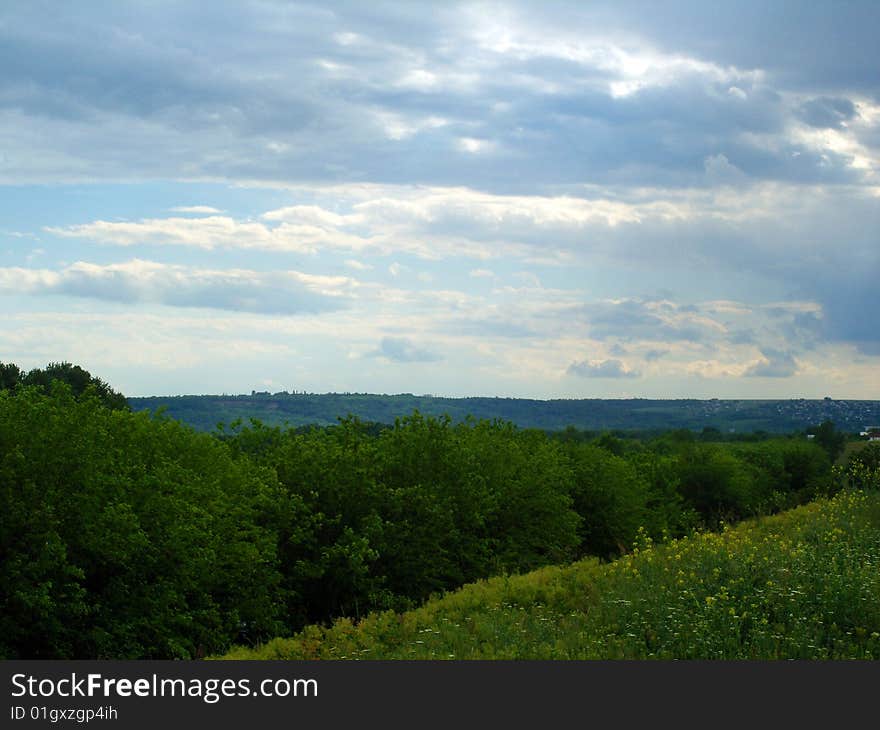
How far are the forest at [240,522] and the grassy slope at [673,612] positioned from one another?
2093 millimetres

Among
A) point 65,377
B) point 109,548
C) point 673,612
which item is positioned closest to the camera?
point 673,612

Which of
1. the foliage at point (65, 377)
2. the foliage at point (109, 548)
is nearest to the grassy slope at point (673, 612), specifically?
the foliage at point (109, 548)

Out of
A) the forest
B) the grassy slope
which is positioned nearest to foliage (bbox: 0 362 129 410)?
the forest

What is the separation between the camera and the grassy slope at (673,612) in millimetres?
14031

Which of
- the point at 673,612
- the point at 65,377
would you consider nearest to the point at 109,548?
the point at 673,612

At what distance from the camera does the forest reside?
27.7m

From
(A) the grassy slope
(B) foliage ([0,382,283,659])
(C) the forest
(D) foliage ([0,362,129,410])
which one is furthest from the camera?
(D) foliage ([0,362,129,410])

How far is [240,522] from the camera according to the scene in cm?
3575

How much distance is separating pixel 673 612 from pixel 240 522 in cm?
2360

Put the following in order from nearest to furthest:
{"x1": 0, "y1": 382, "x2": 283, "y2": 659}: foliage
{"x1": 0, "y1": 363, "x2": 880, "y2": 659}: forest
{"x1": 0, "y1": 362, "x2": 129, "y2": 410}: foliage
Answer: {"x1": 0, "y1": 382, "x2": 283, "y2": 659}: foliage < {"x1": 0, "y1": 363, "x2": 880, "y2": 659}: forest < {"x1": 0, "y1": 362, "x2": 129, "y2": 410}: foliage

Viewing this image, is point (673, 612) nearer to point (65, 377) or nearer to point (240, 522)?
point (240, 522)

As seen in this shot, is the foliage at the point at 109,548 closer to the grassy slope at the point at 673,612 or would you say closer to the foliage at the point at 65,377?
the grassy slope at the point at 673,612

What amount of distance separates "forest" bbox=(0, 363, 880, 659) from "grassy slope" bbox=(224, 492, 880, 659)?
82.4 inches

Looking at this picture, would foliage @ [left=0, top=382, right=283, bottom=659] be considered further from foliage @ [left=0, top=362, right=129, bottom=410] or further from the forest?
foliage @ [left=0, top=362, right=129, bottom=410]
